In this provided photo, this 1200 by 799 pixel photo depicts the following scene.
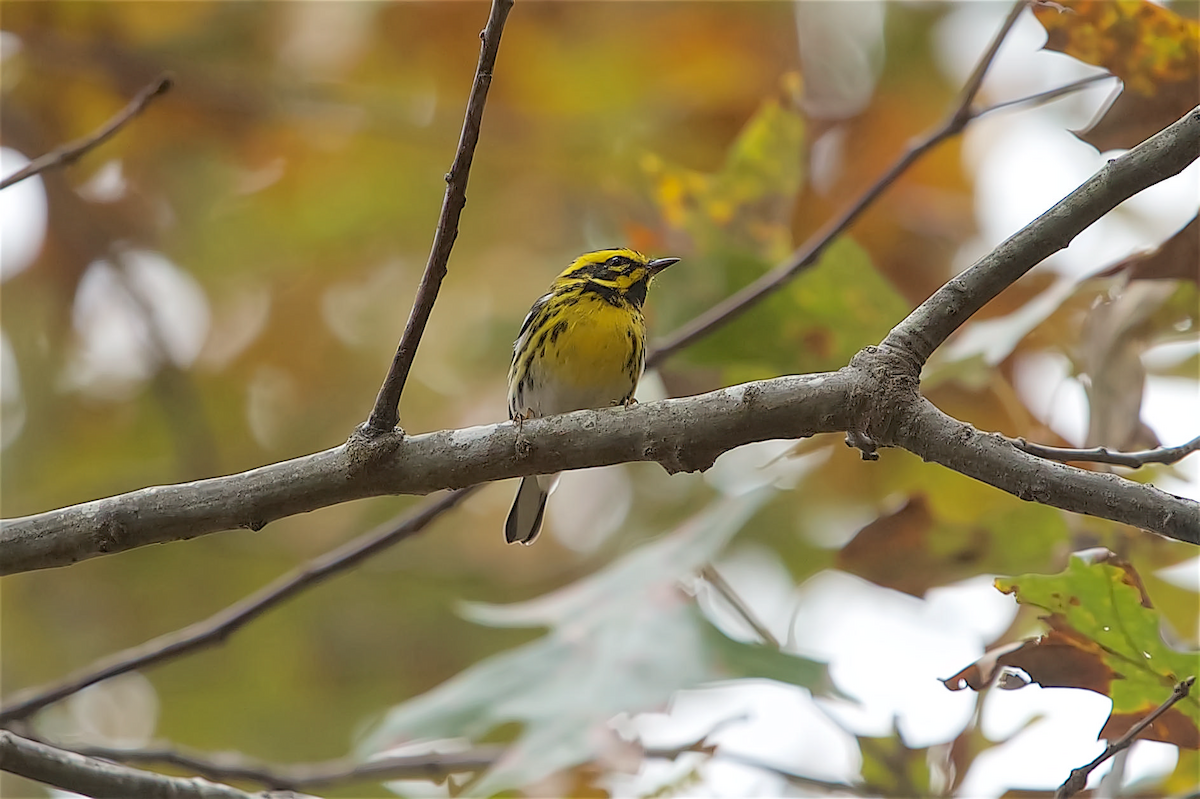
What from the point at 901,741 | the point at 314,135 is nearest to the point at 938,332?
the point at 901,741

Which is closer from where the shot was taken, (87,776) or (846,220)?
(87,776)

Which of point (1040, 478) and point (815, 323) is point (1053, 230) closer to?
point (1040, 478)

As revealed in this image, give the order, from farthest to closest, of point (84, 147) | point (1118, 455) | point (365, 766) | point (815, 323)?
point (815, 323) < point (365, 766) < point (84, 147) < point (1118, 455)

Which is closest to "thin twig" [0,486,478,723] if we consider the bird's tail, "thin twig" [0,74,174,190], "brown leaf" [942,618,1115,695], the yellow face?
"thin twig" [0,74,174,190]

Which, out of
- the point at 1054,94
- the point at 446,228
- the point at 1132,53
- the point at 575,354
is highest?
the point at 575,354

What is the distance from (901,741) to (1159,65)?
153 centimetres

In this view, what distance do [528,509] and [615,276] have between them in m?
0.88

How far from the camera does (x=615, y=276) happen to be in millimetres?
4211

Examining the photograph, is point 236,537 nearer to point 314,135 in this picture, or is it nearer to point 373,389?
point 373,389

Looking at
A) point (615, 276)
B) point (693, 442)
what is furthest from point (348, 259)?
point (693, 442)

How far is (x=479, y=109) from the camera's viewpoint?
1.70 metres

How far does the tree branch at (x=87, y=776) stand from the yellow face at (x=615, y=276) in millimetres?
2274

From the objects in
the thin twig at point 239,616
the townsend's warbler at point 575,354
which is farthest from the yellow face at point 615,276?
the thin twig at point 239,616

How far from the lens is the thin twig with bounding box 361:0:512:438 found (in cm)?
169
